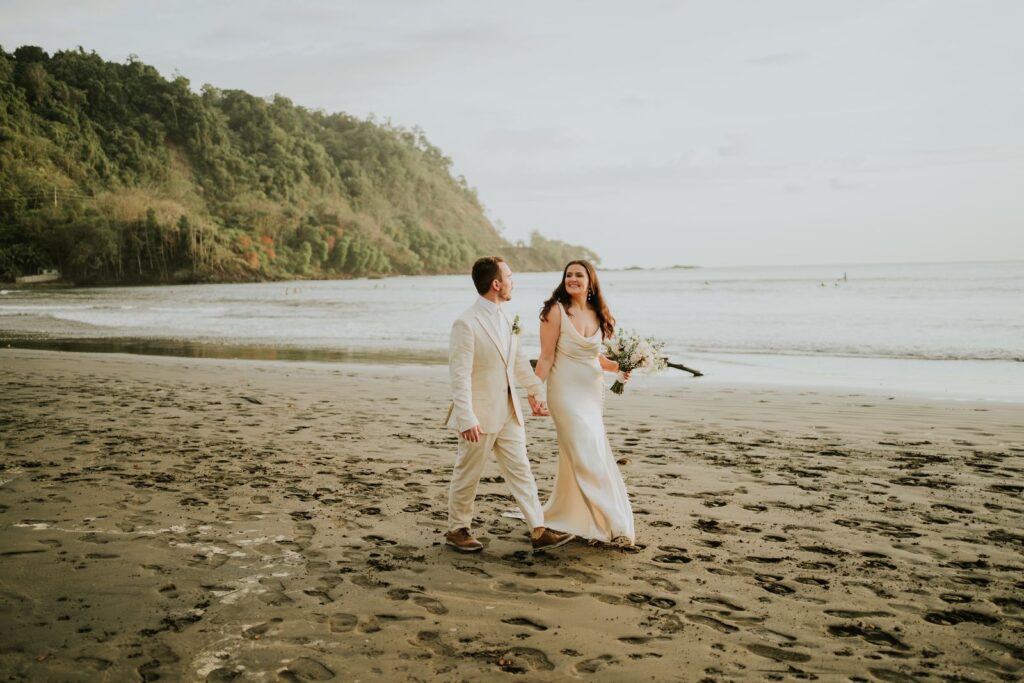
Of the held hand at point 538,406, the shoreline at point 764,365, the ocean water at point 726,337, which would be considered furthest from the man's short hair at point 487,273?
the ocean water at point 726,337

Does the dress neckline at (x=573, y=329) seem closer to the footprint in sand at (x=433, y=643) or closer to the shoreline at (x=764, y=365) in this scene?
the footprint in sand at (x=433, y=643)

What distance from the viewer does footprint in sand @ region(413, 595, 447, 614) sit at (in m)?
3.85

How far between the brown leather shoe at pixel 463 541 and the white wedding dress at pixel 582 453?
59 centimetres

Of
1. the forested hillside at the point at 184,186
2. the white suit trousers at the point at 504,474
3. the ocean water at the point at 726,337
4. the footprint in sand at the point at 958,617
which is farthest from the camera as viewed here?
the forested hillside at the point at 184,186

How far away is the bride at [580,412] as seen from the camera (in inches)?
190

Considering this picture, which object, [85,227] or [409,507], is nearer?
[409,507]

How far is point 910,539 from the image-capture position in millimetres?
4934

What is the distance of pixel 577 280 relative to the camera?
4.84 metres

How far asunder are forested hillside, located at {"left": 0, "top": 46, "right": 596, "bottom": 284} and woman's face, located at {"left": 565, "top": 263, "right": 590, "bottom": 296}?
319ft

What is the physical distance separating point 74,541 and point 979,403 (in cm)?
1256

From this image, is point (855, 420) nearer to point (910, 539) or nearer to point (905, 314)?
point (910, 539)

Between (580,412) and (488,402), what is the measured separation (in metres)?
0.71

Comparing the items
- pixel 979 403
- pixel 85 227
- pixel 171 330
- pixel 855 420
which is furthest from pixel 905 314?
→ pixel 85 227

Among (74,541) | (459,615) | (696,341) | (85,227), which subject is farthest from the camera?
(85,227)
